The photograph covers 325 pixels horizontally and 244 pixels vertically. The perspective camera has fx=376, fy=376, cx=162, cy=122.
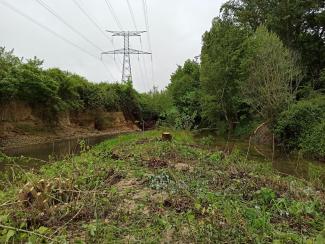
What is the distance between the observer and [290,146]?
2456 cm

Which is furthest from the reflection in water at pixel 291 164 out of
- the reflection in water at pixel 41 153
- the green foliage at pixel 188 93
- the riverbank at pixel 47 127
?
the green foliage at pixel 188 93

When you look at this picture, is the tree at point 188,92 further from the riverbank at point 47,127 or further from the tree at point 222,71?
the riverbank at point 47,127

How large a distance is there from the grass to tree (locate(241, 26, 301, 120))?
18.2 meters

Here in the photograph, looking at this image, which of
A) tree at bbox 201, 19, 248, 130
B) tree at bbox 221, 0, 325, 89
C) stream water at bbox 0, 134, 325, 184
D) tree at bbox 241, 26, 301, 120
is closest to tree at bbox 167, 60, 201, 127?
tree at bbox 201, 19, 248, 130

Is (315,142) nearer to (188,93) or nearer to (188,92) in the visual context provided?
(188,93)

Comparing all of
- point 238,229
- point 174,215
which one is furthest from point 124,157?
point 238,229

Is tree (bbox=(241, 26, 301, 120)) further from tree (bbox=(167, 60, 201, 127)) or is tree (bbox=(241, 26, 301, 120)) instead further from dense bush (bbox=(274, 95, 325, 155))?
tree (bbox=(167, 60, 201, 127))

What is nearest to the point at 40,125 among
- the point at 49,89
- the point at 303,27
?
the point at 49,89

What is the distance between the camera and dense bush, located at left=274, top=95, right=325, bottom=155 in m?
22.3

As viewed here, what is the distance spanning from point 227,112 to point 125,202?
31063 mm

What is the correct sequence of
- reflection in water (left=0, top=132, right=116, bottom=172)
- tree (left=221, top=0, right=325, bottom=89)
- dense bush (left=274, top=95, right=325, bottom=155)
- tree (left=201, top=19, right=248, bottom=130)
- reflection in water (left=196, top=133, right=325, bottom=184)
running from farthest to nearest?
1. tree (left=221, top=0, right=325, bottom=89)
2. tree (left=201, top=19, right=248, bottom=130)
3. dense bush (left=274, top=95, right=325, bottom=155)
4. reflection in water (left=0, top=132, right=116, bottom=172)
5. reflection in water (left=196, top=133, right=325, bottom=184)

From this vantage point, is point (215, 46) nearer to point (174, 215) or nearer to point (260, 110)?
point (260, 110)

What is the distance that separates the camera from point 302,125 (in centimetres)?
2392

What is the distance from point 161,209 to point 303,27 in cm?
3445
